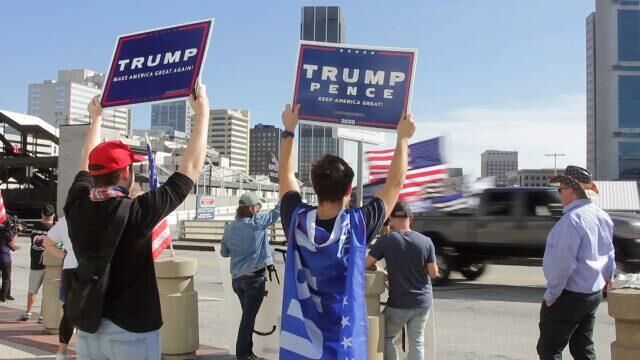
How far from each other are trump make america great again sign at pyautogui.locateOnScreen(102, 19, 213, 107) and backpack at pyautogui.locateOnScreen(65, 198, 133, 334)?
2.00 meters

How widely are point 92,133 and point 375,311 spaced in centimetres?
274

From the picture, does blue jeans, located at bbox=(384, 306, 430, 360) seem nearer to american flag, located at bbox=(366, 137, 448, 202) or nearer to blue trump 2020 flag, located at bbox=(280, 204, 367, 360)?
blue trump 2020 flag, located at bbox=(280, 204, 367, 360)

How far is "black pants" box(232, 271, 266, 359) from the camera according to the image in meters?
6.48

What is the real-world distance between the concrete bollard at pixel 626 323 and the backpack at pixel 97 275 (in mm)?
3284

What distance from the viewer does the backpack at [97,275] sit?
2818 mm

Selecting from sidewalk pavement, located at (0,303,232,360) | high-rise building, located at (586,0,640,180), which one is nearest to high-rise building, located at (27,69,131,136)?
high-rise building, located at (586,0,640,180)

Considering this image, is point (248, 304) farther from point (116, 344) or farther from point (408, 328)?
point (116, 344)

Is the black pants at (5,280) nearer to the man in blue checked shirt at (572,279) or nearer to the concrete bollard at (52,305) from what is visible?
the concrete bollard at (52,305)

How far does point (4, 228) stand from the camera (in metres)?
11.3

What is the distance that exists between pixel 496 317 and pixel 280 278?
4.96 meters

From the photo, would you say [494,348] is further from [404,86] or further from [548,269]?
[404,86]

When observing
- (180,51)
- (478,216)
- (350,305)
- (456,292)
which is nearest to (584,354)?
(350,305)

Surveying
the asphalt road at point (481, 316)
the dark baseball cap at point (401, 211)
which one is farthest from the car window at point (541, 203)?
the dark baseball cap at point (401, 211)

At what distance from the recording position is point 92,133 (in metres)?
3.73
